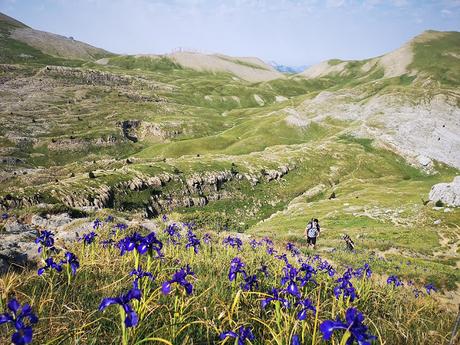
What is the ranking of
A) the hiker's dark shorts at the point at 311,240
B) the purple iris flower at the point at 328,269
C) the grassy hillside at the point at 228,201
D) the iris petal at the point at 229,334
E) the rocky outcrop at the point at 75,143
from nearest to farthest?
1. the iris petal at the point at 229,334
2. the grassy hillside at the point at 228,201
3. the purple iris flower at the point at 328,269
4. the hiker's dark shorts at the point at 311,240
5. the rocky outcrop at the point at 75,143

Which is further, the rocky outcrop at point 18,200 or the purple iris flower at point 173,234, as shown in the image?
the rocky outcrop at point 18,200

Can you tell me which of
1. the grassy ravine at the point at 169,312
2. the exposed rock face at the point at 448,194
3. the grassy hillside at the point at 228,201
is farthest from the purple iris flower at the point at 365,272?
the exposed rock face at the point at 448,194

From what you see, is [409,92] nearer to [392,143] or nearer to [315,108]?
[315,108]

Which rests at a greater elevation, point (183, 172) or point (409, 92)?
point (409, 92)

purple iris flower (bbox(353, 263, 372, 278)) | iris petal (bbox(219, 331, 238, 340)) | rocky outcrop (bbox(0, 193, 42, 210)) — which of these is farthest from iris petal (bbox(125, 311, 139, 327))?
rocky outcrop (bbox(0, 193, 42, 210))

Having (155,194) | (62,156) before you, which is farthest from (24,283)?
(62,156)

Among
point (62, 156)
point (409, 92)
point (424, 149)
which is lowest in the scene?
point (62, 156)

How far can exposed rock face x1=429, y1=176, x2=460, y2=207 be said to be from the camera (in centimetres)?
5080

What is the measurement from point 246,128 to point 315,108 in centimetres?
4664

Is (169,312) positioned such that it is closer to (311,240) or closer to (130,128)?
(311,240)

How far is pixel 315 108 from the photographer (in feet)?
547

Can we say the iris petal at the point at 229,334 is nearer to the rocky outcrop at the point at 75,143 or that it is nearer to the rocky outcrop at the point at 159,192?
the rocky outcrop at the point at 159,192

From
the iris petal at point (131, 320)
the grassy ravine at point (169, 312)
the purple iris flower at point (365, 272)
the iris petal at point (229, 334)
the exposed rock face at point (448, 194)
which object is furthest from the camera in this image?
the exposed rock face at point (448, 194)

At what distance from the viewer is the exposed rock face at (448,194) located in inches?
2000
